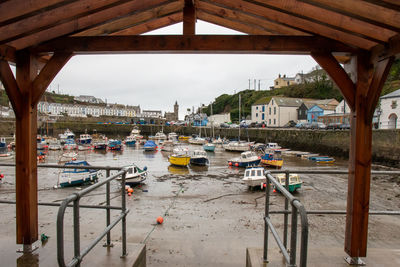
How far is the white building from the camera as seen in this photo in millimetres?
29000

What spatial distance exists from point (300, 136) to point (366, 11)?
1472 inches

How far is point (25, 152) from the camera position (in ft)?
11.6

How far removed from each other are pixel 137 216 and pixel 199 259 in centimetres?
443

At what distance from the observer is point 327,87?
63.1 metres

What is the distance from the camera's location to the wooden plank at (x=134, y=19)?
3609 millimetres

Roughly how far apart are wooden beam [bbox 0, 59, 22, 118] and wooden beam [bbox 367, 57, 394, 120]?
447 centimetres

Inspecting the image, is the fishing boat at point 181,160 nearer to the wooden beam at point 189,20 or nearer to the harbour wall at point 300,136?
the harbour wall at point 300,136

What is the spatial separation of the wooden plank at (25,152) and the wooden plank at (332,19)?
3.16 metres

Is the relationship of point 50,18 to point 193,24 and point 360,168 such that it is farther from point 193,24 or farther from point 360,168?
point 360,168

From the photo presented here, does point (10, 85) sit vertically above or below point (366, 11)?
below

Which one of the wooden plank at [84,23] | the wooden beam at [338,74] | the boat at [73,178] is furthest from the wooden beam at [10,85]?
the boat at [73,178]

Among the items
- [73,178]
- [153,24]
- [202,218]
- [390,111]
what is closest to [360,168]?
[153,24]

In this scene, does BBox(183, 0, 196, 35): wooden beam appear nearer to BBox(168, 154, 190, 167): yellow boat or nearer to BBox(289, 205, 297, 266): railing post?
BBox(289, 205, 297, 266): railing post

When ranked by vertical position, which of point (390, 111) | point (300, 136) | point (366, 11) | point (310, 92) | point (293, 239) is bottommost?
point (300, 136)
